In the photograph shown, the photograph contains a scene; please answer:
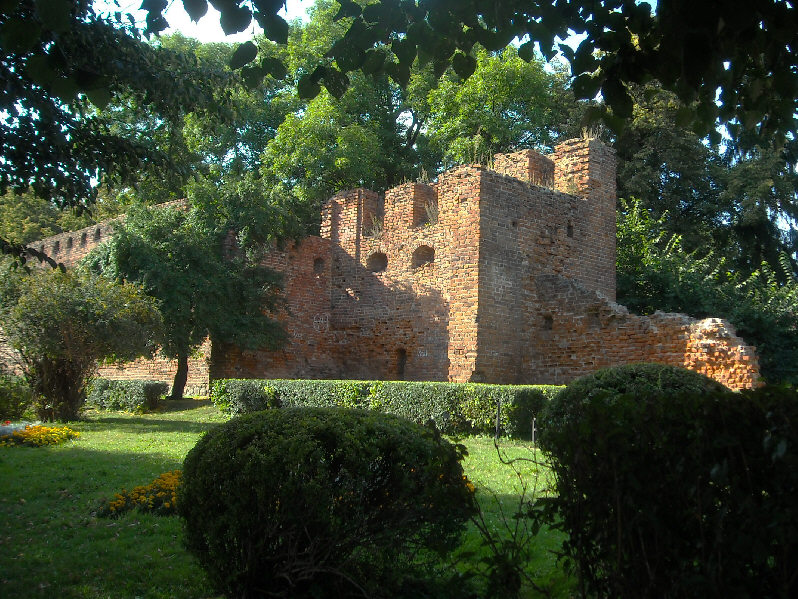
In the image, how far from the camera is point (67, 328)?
13719mm

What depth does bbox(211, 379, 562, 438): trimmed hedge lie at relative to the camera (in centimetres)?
1219

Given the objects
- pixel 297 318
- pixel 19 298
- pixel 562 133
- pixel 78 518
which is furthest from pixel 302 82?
pixel 562 133

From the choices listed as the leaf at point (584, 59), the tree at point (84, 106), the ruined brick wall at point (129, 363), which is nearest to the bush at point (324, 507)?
the leaf at point (584, 59)

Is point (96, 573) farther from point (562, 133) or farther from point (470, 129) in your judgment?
point (562, 133)

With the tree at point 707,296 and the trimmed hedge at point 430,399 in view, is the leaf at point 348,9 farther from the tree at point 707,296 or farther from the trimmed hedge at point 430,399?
the tree at point 707,296

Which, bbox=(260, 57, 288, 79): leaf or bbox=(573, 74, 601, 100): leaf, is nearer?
bbox=(573, 74, 601, 100): leaf

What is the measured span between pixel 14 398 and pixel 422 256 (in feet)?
30.6

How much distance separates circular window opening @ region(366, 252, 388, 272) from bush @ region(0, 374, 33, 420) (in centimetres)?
841

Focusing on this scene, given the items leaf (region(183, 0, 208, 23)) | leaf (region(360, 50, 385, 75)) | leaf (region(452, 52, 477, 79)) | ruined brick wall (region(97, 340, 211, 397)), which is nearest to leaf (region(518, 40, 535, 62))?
leaf (region(452, 52, 477, 79))

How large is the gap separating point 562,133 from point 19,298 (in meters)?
19.3

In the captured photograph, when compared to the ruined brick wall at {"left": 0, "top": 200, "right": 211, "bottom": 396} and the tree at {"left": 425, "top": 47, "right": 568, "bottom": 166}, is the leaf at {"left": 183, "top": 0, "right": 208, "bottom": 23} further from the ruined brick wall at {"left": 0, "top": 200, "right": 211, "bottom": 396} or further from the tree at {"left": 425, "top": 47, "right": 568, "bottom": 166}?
the tree at {"left": 425, "top": 47, "right": 568, "bottom": 166}

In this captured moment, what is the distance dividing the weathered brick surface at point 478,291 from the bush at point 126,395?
180 centimetres

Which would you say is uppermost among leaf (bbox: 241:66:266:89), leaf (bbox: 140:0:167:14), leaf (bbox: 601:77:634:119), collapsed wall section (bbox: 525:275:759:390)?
leaf (bbox: 241:66:266:89)

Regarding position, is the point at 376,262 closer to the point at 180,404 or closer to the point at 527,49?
the point at 180,404
